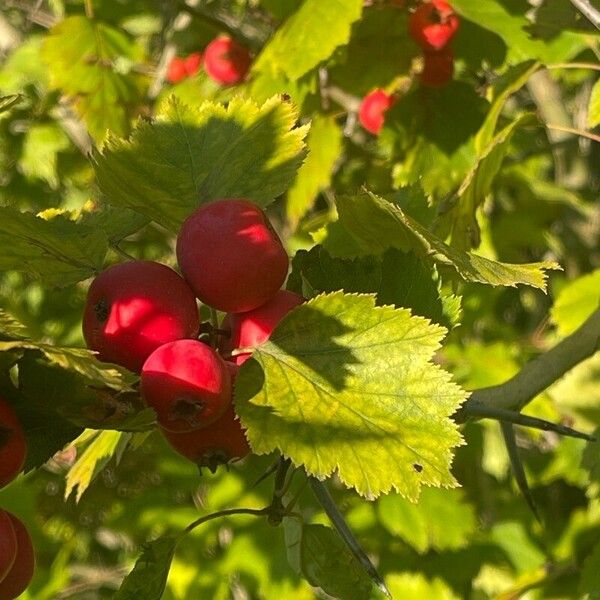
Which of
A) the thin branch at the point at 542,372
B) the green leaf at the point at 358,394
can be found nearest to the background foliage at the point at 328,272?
the green leaf at the point at 358,394

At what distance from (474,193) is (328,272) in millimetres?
576

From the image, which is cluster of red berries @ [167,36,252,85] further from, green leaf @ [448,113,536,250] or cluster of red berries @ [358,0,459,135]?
green leaf @ [448,113,536,250]

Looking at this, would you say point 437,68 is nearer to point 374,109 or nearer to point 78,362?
point 374,109

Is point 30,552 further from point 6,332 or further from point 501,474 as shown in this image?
point 501,474

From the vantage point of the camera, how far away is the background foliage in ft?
2.96

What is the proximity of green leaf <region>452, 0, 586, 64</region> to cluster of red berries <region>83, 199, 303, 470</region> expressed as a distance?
1211 mm

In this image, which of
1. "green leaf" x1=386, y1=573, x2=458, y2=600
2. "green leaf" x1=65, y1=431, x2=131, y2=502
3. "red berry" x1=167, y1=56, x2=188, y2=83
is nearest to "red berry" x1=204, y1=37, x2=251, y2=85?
"red berry" x1=167, y1=56, x2=188, y2=83

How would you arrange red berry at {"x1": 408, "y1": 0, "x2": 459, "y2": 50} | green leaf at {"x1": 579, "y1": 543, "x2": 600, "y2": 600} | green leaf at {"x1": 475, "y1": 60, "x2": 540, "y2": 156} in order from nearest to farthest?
green leaf at {"x1": 579, "y1": 543, "x2": 600, "y2": 600}, green leaf at {"x1": 475, "y1": 60, "x2": 540, "y2": 156}, red berry at {"x1": 408, "y1": 0, "x2": 459, "y2": 50}

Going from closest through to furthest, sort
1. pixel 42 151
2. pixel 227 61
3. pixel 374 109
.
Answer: pixel 374 109 < pixel 227 61 < pixel 42 151

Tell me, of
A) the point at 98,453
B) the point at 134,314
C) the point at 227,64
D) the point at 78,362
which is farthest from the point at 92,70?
the point at 78,362

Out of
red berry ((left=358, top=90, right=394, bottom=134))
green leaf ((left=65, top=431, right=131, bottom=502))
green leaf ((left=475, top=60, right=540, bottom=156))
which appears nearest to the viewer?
green leaf ((left=65, top=431, right=131, bottom=502))

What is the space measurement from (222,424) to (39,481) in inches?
86.0

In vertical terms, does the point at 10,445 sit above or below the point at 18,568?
above

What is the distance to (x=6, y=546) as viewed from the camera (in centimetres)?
84
